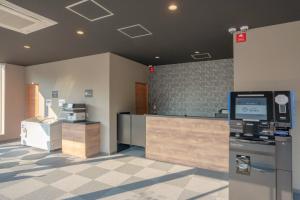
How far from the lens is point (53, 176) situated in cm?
357

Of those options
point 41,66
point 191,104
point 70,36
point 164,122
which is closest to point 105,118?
point 164,122

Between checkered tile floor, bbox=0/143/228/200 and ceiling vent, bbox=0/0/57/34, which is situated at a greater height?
ceiling vent, bbox=0/0/57/34

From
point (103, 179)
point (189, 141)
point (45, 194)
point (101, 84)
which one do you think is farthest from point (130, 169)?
point (101, 84)

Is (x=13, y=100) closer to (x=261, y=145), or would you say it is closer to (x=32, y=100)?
(x=32, y=100)

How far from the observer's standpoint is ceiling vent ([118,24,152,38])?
3.37 m

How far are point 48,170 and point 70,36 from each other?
112 inches

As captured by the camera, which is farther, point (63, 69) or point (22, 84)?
point (22, 84)

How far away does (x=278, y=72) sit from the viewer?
3.15 meters

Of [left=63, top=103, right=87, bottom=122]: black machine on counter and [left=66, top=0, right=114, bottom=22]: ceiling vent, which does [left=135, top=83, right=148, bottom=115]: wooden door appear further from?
[left=66, top=0, right=114, bottom=22]: ceiling vent

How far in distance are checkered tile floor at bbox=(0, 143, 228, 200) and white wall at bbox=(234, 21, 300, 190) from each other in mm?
1672

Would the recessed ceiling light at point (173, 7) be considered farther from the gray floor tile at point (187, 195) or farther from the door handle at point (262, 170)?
the gray floor tile at point (187, 195)

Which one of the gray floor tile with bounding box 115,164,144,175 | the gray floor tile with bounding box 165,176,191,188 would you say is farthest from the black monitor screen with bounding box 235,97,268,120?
the gray floor tile with bounding box 115,164,144,175

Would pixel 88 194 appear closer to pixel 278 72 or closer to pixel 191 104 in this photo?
pixel 278 72

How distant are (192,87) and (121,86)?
2.43 metres
